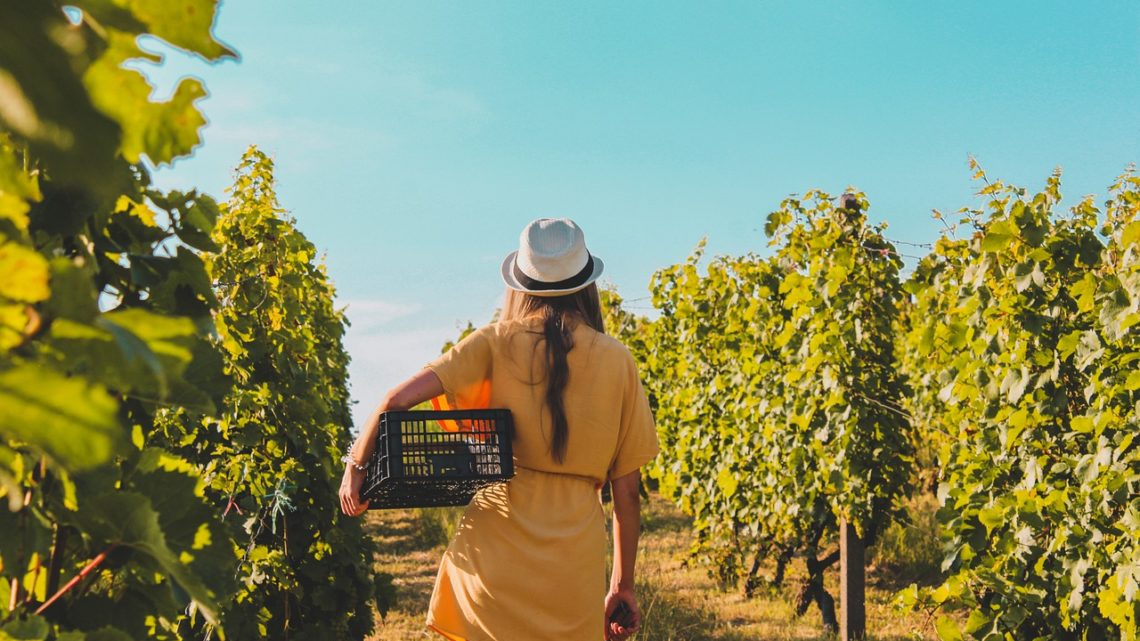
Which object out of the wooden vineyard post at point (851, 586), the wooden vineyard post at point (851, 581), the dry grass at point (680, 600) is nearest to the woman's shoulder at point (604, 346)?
the dry grass at point (680, 600)

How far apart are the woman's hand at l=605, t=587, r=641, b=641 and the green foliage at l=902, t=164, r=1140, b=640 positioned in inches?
Answer: 66.1

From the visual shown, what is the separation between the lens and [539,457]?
2.66 meters

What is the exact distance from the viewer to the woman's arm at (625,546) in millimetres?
2896

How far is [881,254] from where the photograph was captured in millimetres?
6273

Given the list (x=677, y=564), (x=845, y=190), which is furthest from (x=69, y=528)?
(x=677, y=564)

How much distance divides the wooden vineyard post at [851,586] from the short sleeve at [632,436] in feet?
13.0

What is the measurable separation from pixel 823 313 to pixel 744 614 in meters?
2.56

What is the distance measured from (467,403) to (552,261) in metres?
0.46

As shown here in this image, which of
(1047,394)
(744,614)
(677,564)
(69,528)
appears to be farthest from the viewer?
(677,564)

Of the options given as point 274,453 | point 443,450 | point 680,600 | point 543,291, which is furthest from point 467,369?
point 680,600

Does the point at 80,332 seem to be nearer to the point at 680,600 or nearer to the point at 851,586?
the point at 851,586

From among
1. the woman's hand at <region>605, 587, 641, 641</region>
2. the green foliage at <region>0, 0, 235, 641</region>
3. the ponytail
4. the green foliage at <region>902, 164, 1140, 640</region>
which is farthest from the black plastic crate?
the green foliage at <region>902, 164, 1140, 640</region>

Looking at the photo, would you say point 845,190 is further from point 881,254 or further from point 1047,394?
point 1047,394

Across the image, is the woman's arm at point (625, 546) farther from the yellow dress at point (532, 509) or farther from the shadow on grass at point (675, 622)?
the shadow on grass at point (675, 622)
